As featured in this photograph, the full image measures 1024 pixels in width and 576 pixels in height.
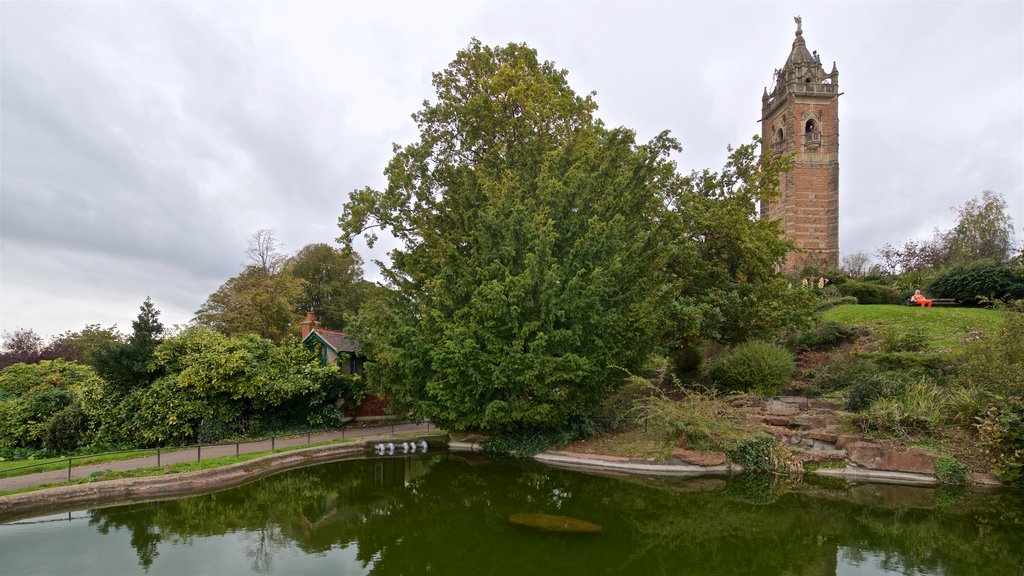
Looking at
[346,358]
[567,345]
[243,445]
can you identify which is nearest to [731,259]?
[567,345]

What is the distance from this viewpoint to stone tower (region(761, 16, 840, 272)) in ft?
142

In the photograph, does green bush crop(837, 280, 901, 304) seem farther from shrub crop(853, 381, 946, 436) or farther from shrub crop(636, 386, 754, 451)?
shrub crop(636, 386, 754, 451)

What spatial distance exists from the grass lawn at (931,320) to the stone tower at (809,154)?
1803 cm

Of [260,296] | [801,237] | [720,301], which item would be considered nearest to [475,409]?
[720,301]

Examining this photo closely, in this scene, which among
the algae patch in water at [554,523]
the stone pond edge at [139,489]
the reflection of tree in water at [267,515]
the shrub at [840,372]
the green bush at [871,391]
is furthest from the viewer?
the shrub at [840,372]

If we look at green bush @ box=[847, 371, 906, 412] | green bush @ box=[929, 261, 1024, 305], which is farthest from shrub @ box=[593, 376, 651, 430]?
green bush @ box=[929, 261, 1024, 305]

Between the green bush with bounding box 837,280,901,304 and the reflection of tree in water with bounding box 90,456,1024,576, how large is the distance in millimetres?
22979

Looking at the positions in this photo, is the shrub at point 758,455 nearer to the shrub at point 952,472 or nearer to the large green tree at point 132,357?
the shrub at point 952,472

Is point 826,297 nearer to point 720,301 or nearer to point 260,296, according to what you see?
point 720,301

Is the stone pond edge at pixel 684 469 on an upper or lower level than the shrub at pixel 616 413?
lower

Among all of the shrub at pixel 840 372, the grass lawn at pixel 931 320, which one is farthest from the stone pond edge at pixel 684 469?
the grass lawn at pixel 931 320

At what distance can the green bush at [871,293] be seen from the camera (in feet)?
97.8

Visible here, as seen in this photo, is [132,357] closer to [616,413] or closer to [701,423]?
[616,413]

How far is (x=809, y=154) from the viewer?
44.5 m
